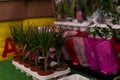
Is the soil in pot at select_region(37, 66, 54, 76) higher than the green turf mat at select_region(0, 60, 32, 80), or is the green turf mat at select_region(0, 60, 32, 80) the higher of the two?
the soil in pot at select_region(37, 66, 54, 76)

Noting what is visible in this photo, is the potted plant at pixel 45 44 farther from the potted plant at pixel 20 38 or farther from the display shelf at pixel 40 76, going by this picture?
the potted plant at pixel 20 38

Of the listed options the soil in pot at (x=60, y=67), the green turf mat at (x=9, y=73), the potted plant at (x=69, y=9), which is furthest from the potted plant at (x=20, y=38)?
the potted plant at (x=69, y=9)

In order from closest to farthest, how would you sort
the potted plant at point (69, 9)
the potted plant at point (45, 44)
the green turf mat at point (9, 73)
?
the potted plant at point (45, 44) → the green turf mat at point (9, 73) → the potted plant at point (69, 9)

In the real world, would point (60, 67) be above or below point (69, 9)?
below

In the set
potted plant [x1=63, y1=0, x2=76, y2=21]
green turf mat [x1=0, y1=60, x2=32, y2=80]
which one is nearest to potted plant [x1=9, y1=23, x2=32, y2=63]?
green turf mat [x1=0, y1=60, x2=32, y2=80]

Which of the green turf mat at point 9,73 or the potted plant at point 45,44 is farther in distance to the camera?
the green turf mat at point 9,73

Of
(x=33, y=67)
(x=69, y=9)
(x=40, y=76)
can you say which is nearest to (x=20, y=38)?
(x=33, y=67)

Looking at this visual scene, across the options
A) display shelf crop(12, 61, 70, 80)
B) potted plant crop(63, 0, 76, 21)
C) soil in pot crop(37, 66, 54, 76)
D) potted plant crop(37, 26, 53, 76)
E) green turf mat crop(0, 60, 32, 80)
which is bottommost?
green turf mat crop(0, 60, 32, 80)

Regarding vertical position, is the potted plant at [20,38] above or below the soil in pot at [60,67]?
above

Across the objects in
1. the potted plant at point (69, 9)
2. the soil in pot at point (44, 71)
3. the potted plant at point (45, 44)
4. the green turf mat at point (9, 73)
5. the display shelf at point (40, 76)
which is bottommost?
the green turf mat at point (9, 73)

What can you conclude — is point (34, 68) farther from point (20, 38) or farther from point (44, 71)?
point (20, 38)

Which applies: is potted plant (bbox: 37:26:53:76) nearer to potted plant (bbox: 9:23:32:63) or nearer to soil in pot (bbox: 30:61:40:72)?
soil in pot (bbox: 30:61:40:72)

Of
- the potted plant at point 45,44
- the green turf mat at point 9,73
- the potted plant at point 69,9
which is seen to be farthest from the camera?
the potted plant at point 69,9

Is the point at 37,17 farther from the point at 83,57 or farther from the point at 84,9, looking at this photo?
the point at 83,57
